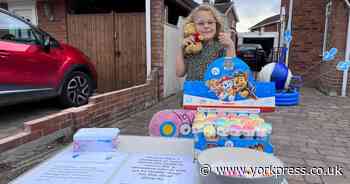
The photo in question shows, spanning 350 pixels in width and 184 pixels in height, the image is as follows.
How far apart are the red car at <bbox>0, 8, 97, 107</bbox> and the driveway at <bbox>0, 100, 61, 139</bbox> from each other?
350 mm

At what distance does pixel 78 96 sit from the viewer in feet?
14.1

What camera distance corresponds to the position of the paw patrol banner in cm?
148

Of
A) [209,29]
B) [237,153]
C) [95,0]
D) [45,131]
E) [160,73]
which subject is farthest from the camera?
[95,0]

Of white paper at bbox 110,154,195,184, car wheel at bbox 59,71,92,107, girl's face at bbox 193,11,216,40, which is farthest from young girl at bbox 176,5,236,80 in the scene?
car wheel at bbox 59,71,92,107

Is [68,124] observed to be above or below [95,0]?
below

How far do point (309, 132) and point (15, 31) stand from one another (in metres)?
4.14

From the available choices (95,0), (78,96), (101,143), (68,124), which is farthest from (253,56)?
(101,143)

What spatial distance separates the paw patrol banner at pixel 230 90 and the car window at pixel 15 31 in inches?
114

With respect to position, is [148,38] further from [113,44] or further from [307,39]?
[307,39]

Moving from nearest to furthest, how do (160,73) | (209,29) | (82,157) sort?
(82,157) → (209,29) → (160,73)

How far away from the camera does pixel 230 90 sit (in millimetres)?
1491

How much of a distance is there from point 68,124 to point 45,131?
352mm

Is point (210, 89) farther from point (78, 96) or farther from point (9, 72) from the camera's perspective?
point (78, 96)

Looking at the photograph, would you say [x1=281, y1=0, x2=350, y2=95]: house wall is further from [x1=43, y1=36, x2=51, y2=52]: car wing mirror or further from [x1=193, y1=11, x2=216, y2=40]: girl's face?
[x1=43, y1=36, x2=51, y2=52]: car wing mirror
